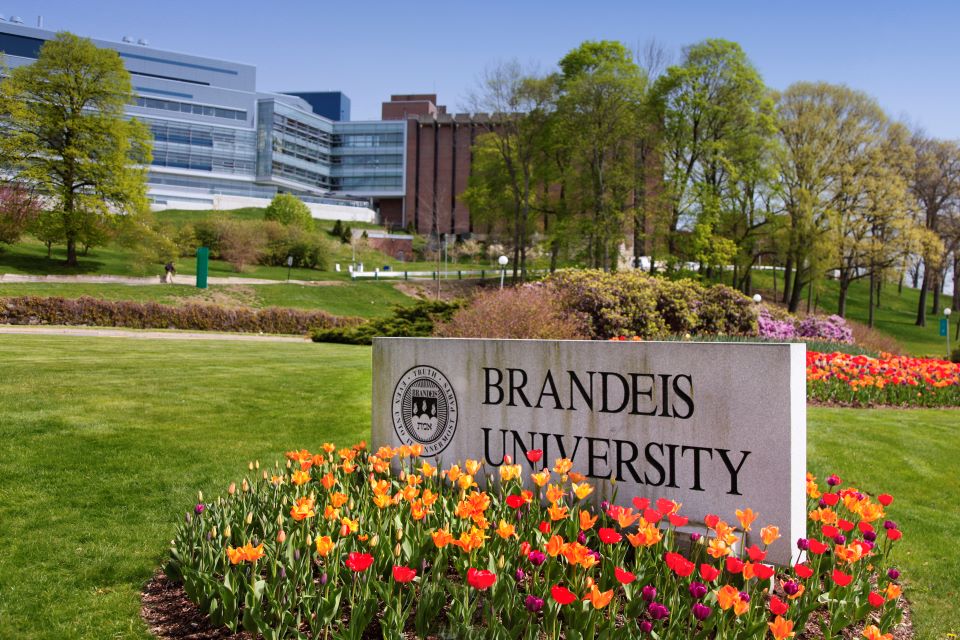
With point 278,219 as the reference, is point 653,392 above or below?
below

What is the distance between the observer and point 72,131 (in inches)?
1481

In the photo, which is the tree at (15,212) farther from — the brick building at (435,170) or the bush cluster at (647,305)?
the brick building at (435,170)

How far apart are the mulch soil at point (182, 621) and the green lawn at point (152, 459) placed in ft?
0.25

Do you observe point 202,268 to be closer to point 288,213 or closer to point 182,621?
point 288,213

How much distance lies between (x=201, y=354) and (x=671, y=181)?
102 feet

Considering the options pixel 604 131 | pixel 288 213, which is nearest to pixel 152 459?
pixel 604 131

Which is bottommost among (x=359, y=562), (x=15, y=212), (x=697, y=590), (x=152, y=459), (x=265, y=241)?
(x=152, y=459)

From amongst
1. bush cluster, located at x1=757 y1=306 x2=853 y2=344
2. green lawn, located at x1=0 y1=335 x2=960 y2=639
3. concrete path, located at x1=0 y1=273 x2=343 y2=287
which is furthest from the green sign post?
bush cluster, located at x1=757 y1=306 x2=853 y2=344

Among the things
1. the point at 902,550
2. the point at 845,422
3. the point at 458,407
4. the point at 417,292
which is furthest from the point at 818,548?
the point at 417,292

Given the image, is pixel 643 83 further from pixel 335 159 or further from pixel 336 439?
Result: pixel 335 159

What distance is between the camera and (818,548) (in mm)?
3500

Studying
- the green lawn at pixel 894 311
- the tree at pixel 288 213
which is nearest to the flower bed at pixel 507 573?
the green lawn at pixel 894 311

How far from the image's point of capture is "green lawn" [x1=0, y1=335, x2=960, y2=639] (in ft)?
13.9

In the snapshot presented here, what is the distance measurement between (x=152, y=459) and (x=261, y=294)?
1259 inches
